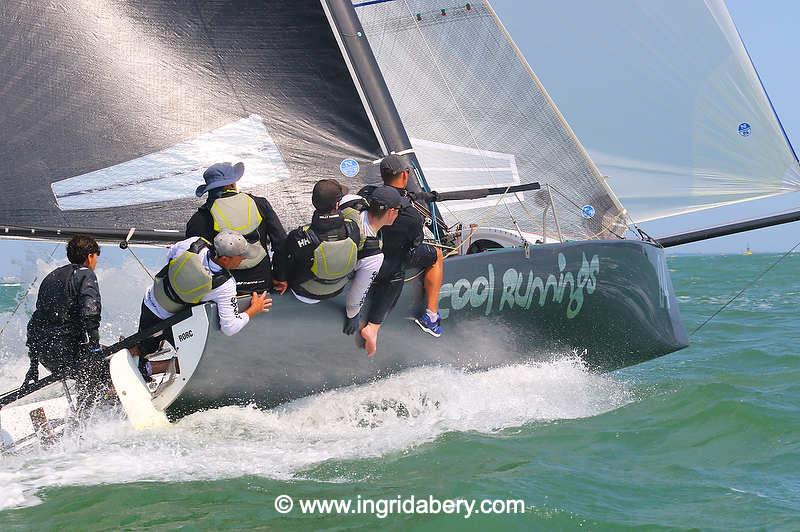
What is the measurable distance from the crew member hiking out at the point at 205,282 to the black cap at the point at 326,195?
14.5 inches

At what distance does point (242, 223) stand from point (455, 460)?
141cm

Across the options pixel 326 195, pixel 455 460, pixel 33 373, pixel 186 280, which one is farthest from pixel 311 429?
pixel 33 373

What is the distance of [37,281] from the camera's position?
5008 mm

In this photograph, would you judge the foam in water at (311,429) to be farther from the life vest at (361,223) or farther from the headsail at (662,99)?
the headsail at (662,99)

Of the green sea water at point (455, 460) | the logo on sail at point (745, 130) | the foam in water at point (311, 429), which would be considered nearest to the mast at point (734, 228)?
the logo on sail at point (745, 130)

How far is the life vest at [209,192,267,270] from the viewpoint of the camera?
4.12 m

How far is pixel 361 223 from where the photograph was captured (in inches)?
166

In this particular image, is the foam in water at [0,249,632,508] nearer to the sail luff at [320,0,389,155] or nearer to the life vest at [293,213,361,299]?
the life vest at [293,213,361,299]

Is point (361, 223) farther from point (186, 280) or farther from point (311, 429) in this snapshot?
point (311, 429)

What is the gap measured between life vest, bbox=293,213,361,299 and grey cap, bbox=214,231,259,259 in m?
0.32

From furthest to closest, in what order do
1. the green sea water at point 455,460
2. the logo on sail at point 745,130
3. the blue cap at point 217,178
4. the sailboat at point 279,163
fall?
the logo on sail at point 745,130 → the sailboat at point 279,163 → the blue cap at point 217,178 → the green sea water at point 455,460

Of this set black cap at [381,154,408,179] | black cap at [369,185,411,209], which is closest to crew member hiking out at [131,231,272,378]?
black cap at [369,185,411,209]

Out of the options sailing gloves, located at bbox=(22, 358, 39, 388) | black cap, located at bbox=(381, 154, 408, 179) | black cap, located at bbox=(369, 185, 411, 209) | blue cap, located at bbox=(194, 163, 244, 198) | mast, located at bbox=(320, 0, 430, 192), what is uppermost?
mast, located at bbox=(320, 0, 430, 192)

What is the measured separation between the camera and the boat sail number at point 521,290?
4746mm
